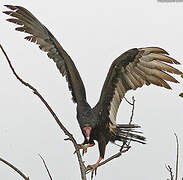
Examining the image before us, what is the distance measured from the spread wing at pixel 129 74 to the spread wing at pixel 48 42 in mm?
46

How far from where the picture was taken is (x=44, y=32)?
56cm

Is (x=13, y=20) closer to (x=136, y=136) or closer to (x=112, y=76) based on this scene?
(x=112, y=76)

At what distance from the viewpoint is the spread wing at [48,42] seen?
510mm

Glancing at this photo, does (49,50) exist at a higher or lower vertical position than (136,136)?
higher

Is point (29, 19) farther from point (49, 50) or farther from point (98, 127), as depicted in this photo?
point (98, 127)

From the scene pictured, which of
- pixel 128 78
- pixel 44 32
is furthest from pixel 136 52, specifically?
pixel 44 32

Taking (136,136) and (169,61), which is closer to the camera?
(169,61)

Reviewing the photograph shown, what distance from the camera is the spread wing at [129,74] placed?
47 cm

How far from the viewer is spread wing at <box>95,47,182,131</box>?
0.47 metres

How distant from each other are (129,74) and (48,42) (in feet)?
0.55

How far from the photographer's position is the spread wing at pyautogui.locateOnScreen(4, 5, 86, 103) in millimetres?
510

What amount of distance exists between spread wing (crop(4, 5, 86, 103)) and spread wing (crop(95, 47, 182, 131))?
1.8 inches

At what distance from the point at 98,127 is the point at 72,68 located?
10 centimetres

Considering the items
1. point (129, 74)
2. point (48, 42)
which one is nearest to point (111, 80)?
point (129, 74)
